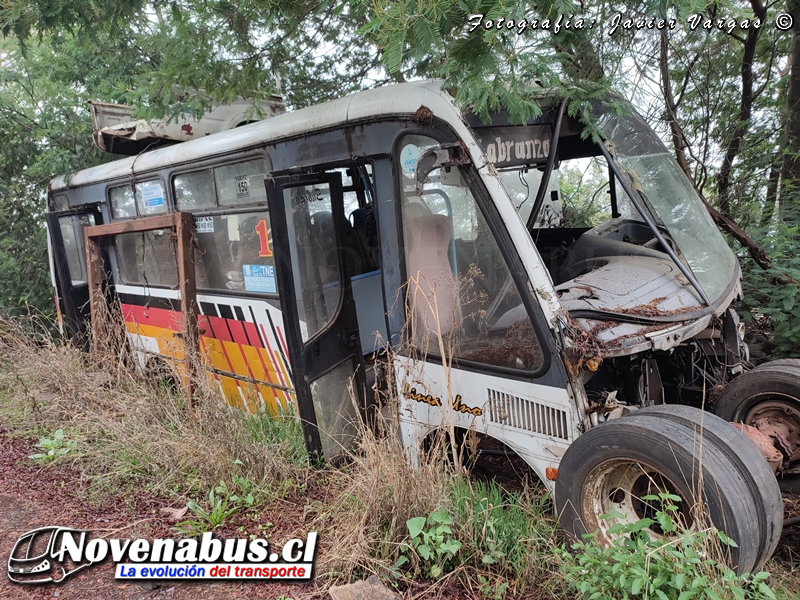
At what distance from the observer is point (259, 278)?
186 inches

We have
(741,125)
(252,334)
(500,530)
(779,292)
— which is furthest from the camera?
(741,125)

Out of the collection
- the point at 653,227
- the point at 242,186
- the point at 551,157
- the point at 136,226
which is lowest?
the point at 653,227

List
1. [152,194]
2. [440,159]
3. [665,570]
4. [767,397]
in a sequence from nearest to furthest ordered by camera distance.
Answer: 1. [665,570]
2. [440,159]
3. [767,397]
4. [152,194]

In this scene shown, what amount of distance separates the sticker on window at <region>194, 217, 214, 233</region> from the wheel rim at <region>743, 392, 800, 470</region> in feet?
14.5

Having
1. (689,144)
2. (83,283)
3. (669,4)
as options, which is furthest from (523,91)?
(83,283)

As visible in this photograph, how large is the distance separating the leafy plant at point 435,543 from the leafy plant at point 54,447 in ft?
10.2

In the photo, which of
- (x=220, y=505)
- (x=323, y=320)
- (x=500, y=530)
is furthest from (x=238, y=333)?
(x=500, y=530)

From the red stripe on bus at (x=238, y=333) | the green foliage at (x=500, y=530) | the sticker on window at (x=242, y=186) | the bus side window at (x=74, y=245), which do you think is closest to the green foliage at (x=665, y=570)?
the green foliage at (x=500, y=530)

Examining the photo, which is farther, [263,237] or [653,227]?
[263,237]

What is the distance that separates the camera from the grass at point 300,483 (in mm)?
2750

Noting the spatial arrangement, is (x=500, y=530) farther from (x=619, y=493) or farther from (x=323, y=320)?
(x=323, y=320)

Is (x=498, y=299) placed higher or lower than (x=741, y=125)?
lower
